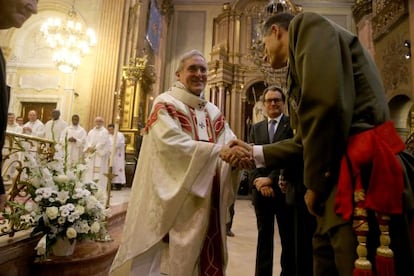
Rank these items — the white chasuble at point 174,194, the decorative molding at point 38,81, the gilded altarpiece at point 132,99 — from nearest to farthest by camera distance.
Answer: the white chasuble at point 174,194
the gilded altarpiece at point 132,99
the decorative molding at point 38,81

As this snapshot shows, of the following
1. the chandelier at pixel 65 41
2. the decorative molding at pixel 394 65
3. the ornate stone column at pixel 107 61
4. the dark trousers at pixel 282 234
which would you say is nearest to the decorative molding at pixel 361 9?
the decorative molding at pixel 394 65

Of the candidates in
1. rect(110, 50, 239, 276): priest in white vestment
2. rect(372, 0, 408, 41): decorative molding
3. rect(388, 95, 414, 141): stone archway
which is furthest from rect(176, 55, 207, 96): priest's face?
rect(388, 95, 414, 141): stone archway

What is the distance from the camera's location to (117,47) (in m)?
8.67

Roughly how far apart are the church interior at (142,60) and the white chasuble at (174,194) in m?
1.72

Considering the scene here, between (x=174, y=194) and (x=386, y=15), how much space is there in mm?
8952

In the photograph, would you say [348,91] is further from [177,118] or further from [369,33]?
[369,33]

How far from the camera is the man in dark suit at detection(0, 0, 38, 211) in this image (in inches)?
47.7

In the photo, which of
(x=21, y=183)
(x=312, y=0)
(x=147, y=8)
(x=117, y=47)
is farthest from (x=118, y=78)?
(x=312, y=0)

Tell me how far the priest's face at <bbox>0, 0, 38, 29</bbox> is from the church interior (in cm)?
273

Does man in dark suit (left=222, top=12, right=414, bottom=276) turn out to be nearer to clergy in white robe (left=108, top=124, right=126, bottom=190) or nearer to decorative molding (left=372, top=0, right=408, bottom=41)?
clergy in white robe (left=108, top=124, right=126, bottom=190)

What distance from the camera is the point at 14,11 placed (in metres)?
1.28

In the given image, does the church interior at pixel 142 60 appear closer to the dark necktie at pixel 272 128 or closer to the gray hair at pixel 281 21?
the dark necktie at pixel 272 128

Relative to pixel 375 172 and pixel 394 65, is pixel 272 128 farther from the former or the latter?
pixel 394 65

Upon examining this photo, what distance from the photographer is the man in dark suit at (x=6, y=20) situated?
1.21 metres
